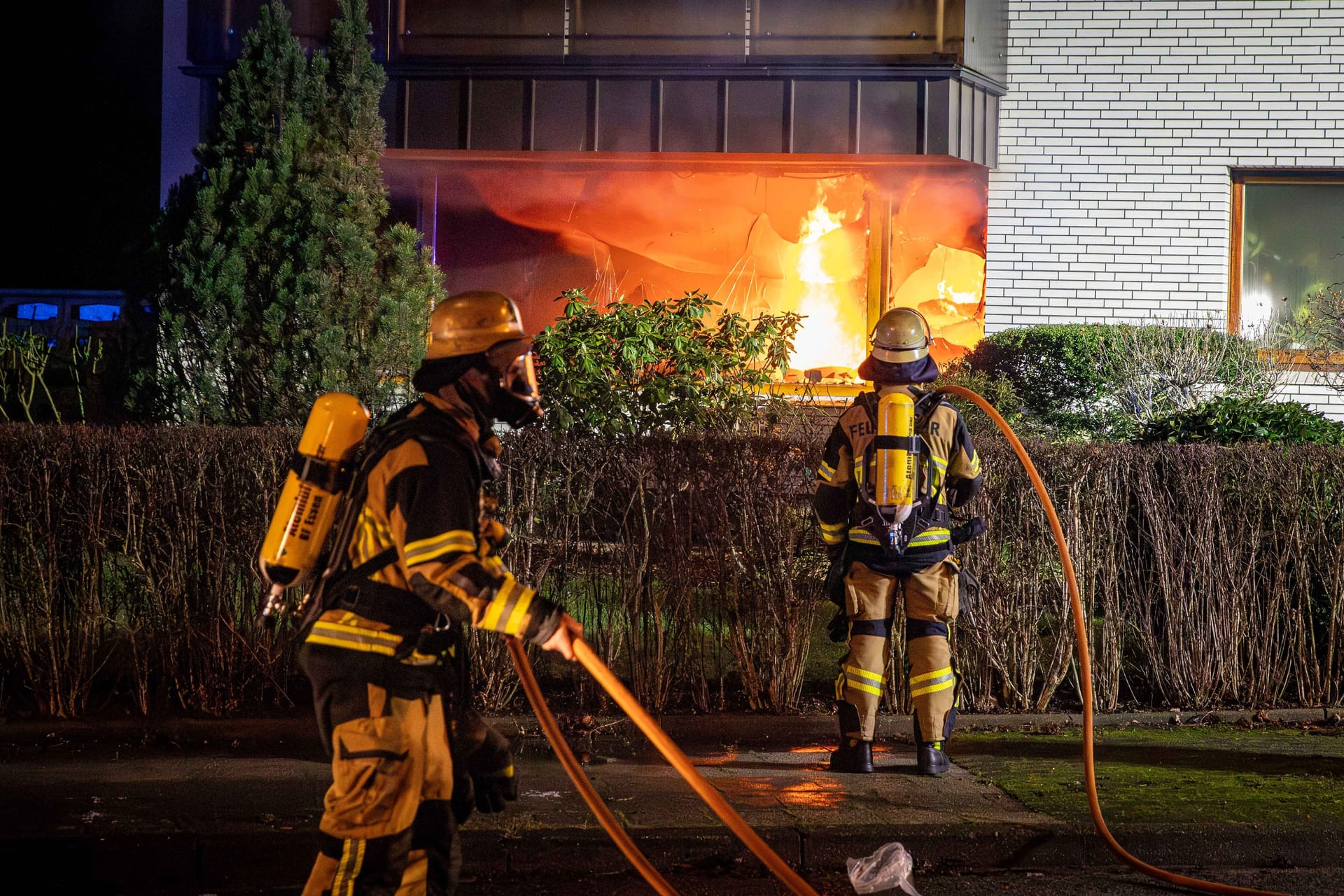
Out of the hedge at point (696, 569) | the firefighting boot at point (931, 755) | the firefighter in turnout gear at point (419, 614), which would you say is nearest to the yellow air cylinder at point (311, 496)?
the firefighter in turnout gear at point (419, 614)

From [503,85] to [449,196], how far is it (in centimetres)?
149

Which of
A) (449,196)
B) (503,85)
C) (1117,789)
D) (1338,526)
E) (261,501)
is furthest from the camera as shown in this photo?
(449,196)

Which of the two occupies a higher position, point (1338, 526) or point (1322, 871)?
point (1338, 526)

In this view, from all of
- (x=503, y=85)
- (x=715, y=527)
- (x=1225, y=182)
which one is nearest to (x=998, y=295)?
(x=1225, y=182)

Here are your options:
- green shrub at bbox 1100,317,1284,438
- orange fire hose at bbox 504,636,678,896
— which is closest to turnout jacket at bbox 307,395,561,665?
orange fire hose at bbox 504,636,678,896

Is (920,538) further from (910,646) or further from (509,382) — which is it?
(509,382)

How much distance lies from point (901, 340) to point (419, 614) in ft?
9.79

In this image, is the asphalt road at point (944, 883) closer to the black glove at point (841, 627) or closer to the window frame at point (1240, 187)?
the black glove at point (841, 627)

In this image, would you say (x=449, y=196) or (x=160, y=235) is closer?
(x=160, y=235)

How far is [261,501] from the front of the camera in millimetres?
6281

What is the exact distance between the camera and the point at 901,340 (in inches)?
226

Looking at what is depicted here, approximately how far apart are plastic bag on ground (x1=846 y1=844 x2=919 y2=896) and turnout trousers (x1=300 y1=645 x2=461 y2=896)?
66.0 inches

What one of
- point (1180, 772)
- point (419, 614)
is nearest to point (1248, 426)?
point (1180, 772)

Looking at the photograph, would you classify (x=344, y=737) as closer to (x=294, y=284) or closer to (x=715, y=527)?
(x=715, y=527)
